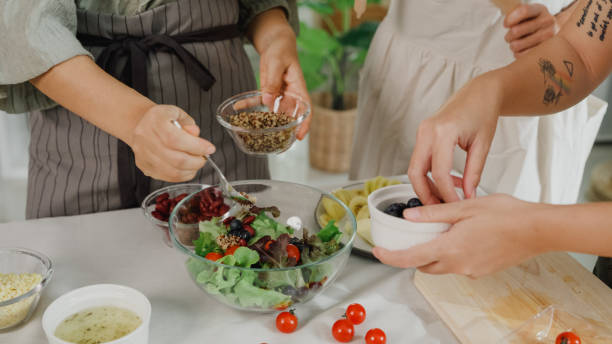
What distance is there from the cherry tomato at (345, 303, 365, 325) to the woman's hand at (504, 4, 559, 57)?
887 mm

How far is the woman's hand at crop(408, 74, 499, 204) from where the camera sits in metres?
0.99

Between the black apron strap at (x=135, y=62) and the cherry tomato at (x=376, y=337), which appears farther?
the black apron strap at (x=135, y=62)

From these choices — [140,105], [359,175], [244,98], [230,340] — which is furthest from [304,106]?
[359,175]

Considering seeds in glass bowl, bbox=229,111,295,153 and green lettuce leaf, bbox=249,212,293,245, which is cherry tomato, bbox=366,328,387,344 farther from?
seeds in glass bowl, bbox=229,111,295,153

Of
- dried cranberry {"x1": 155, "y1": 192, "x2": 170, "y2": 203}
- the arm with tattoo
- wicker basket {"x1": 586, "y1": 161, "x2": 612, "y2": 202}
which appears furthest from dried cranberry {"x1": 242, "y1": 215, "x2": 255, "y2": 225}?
wicker basket {"x1": 586, "y1": 161, "x2": 612, "y2": 202}

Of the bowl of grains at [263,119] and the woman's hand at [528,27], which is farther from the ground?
the woman's hand at [528,27]

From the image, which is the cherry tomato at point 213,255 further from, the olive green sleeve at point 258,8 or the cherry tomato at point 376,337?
the olive green sleeve at point 258,8

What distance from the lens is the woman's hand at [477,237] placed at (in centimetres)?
90

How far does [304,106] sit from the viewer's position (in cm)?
135

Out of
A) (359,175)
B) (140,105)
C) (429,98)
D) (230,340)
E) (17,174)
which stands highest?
(140,105)

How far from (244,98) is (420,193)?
56 centimetres

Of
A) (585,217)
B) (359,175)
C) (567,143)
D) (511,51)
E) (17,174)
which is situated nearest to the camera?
(585,217)

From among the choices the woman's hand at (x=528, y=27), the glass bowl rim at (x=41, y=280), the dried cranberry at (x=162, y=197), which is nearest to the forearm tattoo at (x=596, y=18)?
the woman's hand at (x=528, y=27)

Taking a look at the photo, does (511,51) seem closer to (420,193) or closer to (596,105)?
(596,105)
